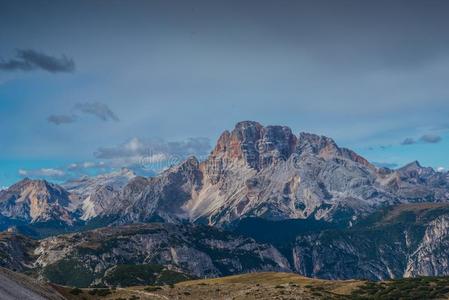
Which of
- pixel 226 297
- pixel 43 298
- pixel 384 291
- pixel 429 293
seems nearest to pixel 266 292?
pixel 226 297

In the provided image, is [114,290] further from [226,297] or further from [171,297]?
[226,297]

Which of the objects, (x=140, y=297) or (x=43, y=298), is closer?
(x=43, y=298)

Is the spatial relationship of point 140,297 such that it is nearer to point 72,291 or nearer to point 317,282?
point 72,291

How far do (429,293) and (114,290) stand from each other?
323 ft

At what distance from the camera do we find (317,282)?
198m

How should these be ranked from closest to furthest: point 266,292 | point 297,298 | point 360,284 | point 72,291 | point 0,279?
point 0,279
point 72,291
point 297,298
point 266,292
point 360,284

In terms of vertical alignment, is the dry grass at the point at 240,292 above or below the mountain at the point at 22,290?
below

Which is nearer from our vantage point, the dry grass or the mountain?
the mountain

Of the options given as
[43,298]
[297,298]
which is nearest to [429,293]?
[297,298]

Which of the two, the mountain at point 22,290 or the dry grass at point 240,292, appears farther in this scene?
the dry grass at point 240,292

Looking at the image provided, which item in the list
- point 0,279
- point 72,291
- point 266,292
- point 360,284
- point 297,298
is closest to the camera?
point 0,279

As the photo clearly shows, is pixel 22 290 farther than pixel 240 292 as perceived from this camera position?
No

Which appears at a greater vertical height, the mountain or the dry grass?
the mountain

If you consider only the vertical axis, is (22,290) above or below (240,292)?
above
